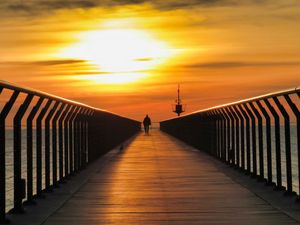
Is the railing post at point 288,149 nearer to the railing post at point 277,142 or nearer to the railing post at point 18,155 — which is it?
the railing post at point 277,142

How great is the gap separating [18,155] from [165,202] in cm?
201

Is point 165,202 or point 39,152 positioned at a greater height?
point 39,152

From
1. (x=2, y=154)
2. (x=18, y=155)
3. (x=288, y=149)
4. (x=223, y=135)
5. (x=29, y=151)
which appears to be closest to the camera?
(x=2, y=154)

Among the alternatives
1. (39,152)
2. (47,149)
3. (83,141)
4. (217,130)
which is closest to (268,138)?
(47,149)

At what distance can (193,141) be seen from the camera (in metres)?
23.9

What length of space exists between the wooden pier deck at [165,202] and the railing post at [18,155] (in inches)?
14.6

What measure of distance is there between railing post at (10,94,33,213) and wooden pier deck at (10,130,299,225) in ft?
1.21

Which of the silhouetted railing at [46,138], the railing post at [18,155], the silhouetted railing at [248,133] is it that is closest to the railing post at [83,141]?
the silhouetted railing at [46,138]

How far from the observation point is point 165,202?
7.82 meters

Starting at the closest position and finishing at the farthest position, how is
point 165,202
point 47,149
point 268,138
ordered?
point 165,202, point 47,149, point 268,138

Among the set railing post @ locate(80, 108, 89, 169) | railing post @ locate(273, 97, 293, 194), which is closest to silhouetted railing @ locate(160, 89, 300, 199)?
railing post @ locate(273, 97, 293, 194)

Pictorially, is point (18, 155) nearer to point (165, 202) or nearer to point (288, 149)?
point (165, 202)

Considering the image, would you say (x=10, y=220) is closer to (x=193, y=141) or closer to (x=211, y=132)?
(x=211, y=132)

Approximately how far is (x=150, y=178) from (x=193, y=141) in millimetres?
12879
